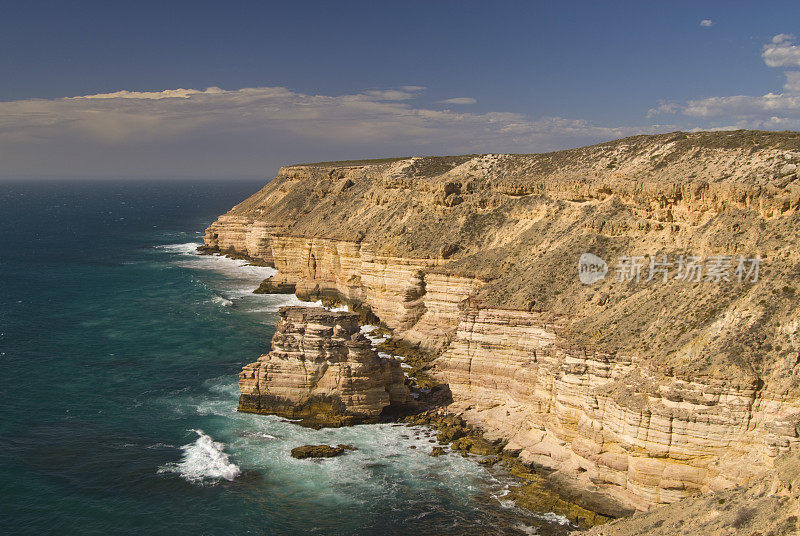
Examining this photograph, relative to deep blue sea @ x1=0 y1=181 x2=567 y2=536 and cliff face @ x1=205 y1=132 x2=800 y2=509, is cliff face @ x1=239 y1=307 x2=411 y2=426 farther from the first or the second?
cliff face @ x1=205 y1=132 x2=800 y2=509

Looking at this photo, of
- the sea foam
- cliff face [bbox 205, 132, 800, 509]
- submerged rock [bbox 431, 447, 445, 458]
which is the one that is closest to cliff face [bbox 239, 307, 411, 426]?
the sea foam

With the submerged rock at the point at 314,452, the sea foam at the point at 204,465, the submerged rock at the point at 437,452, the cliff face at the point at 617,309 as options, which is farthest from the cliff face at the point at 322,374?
the cliff face at the point at 617,309

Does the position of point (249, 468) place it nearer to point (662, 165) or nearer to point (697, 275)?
point (697, 275)

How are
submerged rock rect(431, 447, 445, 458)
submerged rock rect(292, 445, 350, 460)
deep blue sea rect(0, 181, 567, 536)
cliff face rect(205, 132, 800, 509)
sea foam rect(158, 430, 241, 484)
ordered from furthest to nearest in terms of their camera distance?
submerged rock rect(431, 447, 445, 458), submerged rock rect(292, 445, 350, 460), sea foam rect(158, 430, 241, 484), deep blue sea rect(0, 181, 567, 536), cliff face rect(205, 132, 800, 509)

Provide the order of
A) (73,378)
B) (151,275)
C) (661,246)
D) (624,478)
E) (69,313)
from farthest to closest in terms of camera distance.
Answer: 1. (151,275)
2. (69,313)
3. (73,378)
4. (661,246)
5. (624,478)

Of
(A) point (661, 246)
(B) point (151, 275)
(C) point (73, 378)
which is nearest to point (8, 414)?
(C) point (73, 378)

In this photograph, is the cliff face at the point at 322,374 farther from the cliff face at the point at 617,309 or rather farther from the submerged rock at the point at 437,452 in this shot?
the cliff face at the point at 617,309
